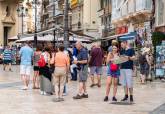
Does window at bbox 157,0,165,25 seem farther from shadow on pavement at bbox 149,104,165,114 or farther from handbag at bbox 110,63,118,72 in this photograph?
shadow on pavement at bbox 149,104,165,114

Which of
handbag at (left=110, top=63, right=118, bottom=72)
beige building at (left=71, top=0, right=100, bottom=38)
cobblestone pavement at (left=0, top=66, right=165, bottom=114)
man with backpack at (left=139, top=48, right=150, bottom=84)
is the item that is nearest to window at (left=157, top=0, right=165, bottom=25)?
man with backpack at (left=139, top=48, right=150, bottom=84)

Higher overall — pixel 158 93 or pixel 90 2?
pixel 90 2

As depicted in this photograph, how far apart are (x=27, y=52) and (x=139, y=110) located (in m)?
6.83

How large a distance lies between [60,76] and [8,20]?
133ft

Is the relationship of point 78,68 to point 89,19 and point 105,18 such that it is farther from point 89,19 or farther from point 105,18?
point 89,19

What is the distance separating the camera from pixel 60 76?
15.6 metres

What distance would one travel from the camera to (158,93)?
1816 centimetres

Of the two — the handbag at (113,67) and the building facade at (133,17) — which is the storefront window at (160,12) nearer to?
the building facade at (133,17)

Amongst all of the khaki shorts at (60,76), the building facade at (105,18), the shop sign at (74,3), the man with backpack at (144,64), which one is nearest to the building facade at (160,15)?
the man with backpack at (144,64)

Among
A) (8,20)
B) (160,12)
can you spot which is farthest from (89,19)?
(160,12)

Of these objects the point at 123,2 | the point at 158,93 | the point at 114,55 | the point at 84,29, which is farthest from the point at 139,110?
the point at 84,29

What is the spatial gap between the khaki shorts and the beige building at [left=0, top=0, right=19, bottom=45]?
1561 inches

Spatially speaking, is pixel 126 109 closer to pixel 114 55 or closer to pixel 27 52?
pixel 114 55

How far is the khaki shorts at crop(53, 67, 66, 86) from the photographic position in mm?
15555
